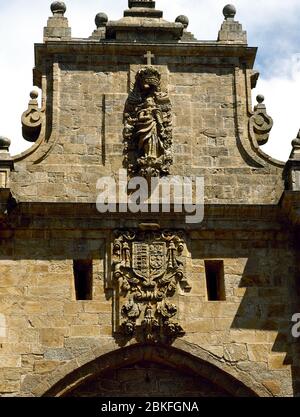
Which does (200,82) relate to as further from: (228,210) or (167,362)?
(167,362)

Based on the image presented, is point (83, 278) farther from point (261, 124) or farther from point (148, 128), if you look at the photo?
point (261, 124)

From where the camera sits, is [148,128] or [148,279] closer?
[148,279]

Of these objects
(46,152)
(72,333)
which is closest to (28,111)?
(46,152)

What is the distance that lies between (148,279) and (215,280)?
1.15 m

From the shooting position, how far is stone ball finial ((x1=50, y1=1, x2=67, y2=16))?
74.1 ft

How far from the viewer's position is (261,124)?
2200cm

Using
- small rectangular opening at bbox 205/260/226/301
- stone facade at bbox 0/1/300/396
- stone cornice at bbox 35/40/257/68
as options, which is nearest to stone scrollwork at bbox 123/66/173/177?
stone facade at bbox 0/1/300/396

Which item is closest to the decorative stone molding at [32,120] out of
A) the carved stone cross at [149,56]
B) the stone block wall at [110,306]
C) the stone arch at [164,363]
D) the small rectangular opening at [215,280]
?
the stone block wall at [110,306]

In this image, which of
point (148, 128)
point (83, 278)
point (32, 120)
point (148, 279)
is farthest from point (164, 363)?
point (32, 120)

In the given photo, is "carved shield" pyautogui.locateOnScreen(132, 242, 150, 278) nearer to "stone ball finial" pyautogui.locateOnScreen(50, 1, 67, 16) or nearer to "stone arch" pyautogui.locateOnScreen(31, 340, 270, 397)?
"stone arch" pyautogui.locateOnScreen(31, 340, 270, 397)

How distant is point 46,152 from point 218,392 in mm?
4558

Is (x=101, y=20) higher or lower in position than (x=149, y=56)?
higher

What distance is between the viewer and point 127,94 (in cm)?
2195

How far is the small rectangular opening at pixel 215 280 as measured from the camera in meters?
20.9
